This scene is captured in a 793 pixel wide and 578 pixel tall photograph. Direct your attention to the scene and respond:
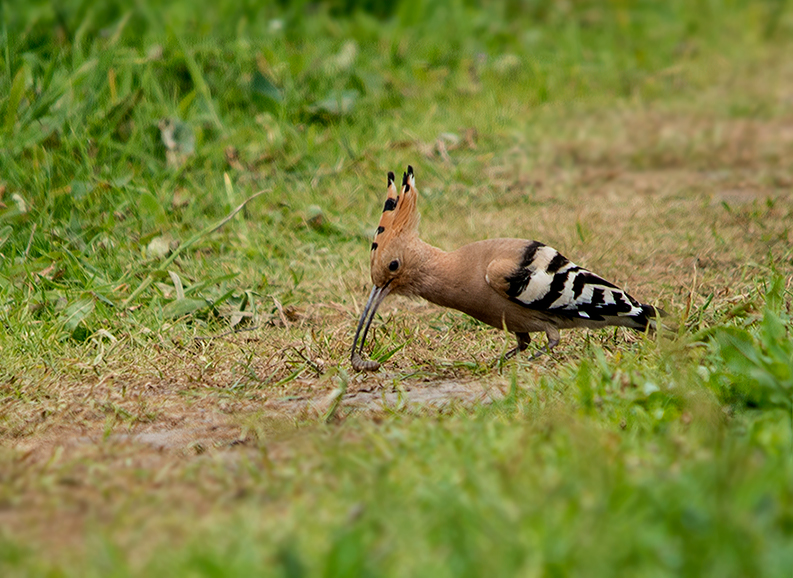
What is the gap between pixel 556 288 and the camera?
3523mm

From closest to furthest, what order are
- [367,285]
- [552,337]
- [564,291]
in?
[564,291]
[552,337]
[367,285]

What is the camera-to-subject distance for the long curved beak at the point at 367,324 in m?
3.36

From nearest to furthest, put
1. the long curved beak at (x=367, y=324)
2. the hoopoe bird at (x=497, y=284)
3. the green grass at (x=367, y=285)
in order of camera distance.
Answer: the green grass at (x=367, y=285), the long curved beak at (x=367, y=324), the hoopoe bird at (x=497, y=284)

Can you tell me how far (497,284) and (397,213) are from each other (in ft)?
1.67

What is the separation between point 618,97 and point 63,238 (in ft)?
15.3

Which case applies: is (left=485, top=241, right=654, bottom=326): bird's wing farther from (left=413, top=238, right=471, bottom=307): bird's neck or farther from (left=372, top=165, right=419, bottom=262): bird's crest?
(left=372, top=165, right=419, bottom=262): bird's crest

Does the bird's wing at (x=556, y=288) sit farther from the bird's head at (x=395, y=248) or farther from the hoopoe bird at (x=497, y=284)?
the bird's head at (x=395, y=248)

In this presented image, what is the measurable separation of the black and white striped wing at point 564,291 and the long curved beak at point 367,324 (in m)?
0.52

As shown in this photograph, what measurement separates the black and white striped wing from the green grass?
202 millimetres

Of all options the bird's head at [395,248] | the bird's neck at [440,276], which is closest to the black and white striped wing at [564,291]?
the bird's neck at [440,276]

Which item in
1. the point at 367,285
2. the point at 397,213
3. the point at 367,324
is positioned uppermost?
the point at 397,213

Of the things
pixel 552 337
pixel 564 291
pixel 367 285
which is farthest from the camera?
pixel 367 285

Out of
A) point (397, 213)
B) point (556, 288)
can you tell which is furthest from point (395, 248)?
point (556, 288)

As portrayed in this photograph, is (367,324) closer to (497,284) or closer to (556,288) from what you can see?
(497,284)
